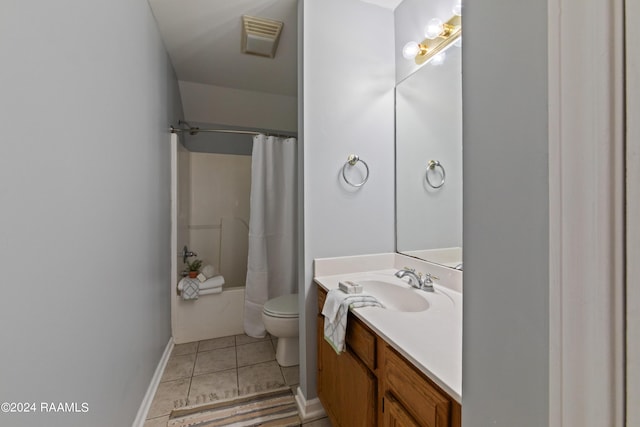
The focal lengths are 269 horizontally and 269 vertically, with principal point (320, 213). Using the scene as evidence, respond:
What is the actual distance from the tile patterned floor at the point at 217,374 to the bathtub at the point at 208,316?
73 millimetres

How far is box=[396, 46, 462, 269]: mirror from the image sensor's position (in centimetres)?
135

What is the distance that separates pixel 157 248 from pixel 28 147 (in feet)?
4.20

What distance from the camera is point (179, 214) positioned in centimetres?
247

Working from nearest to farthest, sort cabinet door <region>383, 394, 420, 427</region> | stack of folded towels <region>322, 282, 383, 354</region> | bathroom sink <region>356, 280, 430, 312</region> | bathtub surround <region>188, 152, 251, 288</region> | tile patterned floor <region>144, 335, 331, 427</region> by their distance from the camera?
cabinet door <region>383, 394, 420, 427</region> < stack of folded towels <region>322, 282, 383, 354</region> < bathroom sink <region>356, 280, 430, 312</region> < tile patterned floor <region>144, 335, 331, 427</region> < bathtub surround <region>188, 152, 251, 288</region>

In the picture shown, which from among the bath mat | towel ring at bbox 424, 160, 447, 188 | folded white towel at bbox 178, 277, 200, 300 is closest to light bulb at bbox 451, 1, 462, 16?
towel ring at bbox 424, 160, 447, 188

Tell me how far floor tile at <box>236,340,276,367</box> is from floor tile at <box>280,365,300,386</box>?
7.4 inches

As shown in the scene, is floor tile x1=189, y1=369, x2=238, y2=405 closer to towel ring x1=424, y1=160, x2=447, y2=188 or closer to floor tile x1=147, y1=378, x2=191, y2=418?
floor tile x1=147, y1=378, x2=191, y2=418

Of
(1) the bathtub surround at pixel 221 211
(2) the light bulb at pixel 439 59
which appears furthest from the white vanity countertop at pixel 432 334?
(1) the bathtub surround at pixel 221 211

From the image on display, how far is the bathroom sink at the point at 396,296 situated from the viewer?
127 cm

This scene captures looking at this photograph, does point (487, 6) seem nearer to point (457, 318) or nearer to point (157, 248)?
point (457, 318)

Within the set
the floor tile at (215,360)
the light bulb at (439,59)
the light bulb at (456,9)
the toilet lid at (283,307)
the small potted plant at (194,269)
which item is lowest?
the floor tile at (215,360)

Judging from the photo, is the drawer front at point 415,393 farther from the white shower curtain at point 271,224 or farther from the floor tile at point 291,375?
the white shower curtain at point 271,224

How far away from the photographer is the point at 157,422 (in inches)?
58.2

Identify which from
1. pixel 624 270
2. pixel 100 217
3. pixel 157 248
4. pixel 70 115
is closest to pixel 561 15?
pixel 624 270
